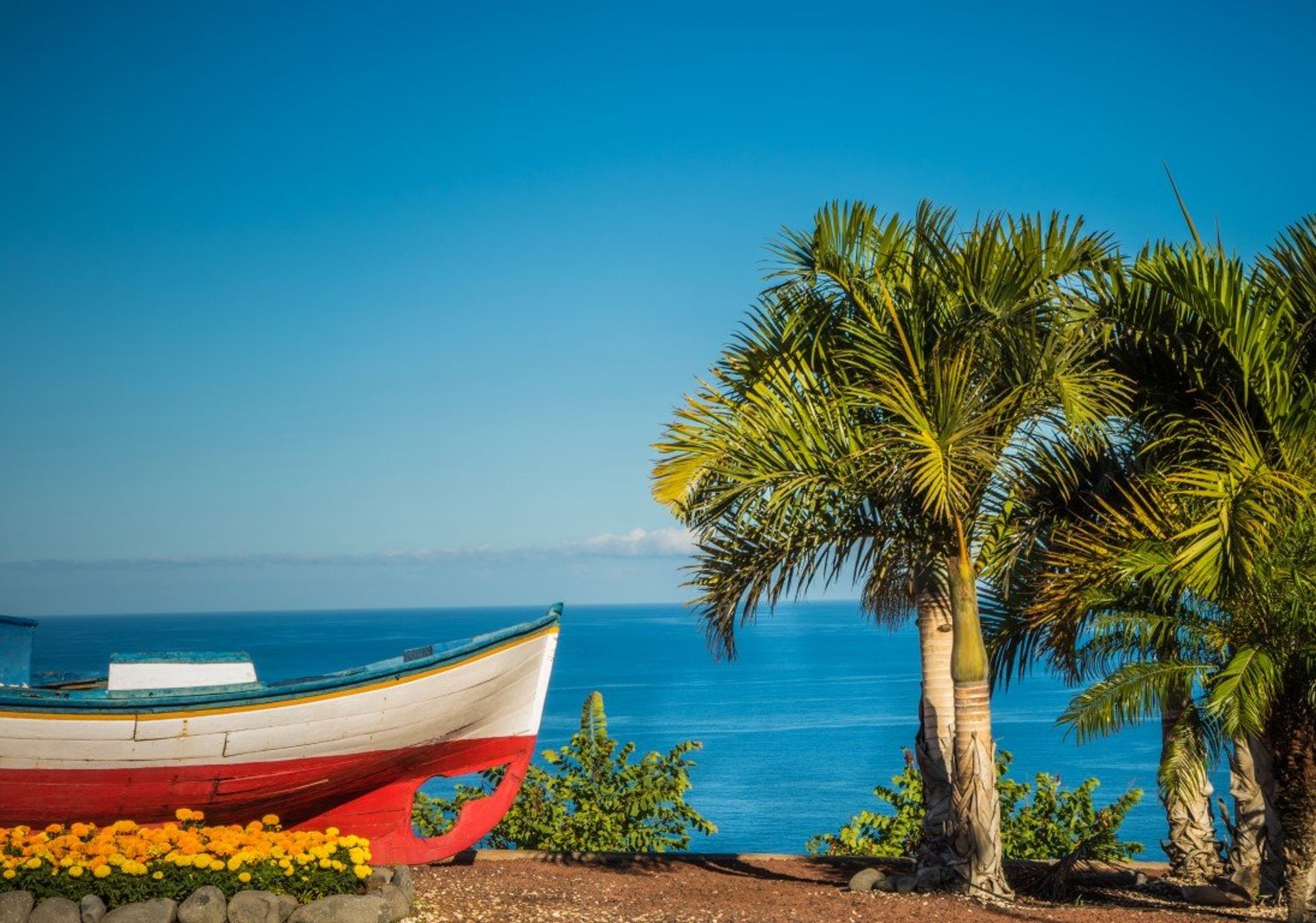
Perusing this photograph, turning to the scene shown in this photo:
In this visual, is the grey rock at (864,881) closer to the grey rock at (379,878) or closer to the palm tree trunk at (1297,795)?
the palm tree trunk at (1297,795)

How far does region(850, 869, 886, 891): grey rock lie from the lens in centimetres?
1030

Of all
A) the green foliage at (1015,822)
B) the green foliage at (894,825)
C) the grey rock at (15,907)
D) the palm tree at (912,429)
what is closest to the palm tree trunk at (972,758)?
the palm tree at (912,429)

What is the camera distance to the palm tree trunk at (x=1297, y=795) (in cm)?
881

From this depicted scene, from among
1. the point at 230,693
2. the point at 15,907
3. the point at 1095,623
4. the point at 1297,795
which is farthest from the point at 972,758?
the point at 15,907

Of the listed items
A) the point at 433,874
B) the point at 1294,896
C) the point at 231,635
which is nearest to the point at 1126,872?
the point at 1294,896

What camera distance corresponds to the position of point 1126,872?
10922 millimetres

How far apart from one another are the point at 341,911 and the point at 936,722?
5.05 metres

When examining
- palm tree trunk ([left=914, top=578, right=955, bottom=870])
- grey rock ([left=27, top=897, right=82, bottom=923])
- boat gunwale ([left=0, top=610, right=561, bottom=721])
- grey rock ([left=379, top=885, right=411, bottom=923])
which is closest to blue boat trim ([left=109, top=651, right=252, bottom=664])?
boat gunwale ([left=0, top=610, right=561, bottom=721])

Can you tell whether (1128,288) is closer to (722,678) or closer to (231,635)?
(722,678)

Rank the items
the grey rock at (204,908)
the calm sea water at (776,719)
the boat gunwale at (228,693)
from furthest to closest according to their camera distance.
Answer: the calm sea water at (776,719)
the boat gunwale at (228,693)
the grey rock at (204,908)

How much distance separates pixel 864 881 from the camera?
34.0ft

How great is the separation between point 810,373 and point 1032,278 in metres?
1.90

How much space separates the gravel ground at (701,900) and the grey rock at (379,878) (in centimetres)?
29

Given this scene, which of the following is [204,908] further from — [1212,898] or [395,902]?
[1212,898]
